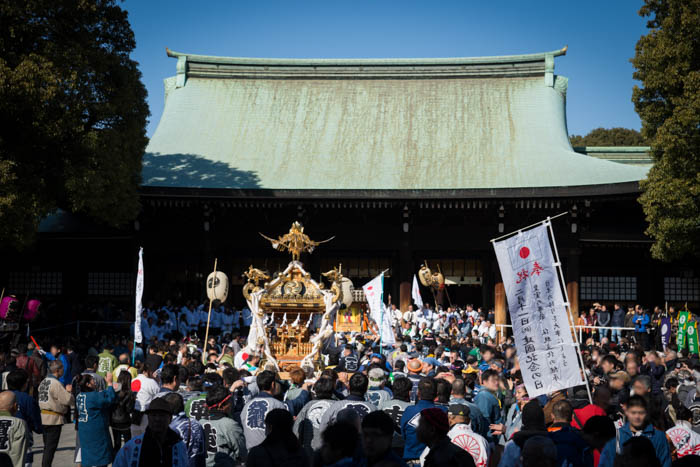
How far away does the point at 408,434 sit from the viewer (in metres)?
6.22

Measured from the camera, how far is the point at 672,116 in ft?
53.9

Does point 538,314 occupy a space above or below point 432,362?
above

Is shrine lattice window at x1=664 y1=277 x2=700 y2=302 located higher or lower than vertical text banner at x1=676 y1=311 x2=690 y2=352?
higher

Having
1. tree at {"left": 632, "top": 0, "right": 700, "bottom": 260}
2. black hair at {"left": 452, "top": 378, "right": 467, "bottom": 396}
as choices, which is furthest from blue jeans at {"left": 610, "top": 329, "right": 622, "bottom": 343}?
black hair at {"left": 452, "top": 378, "right": 467, "bottom": 396}

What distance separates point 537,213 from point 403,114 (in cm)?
688

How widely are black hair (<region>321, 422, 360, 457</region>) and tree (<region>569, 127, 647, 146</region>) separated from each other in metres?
47.8

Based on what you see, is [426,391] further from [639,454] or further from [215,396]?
[639,454]

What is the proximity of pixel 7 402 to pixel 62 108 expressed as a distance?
999 cm

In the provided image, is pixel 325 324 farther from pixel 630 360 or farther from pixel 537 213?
pixel 537 213

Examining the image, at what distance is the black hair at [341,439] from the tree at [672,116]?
554 inches

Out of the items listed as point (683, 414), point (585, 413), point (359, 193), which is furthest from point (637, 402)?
point (359, 193)

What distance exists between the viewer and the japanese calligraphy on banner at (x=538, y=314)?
7066mm

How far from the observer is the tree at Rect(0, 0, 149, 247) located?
48.2 feet

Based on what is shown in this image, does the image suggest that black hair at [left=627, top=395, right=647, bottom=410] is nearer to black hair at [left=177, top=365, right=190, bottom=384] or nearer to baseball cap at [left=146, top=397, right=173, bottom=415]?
baseball cap at [left=146, top=397, right=173, bottom=415]
